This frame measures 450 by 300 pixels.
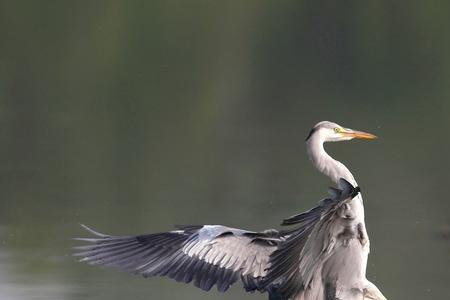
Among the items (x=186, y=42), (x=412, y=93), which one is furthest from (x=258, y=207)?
(x=186, y=42)

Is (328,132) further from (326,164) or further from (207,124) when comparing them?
(207,124)

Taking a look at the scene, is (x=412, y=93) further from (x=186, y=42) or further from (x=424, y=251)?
(x=424, y=251)

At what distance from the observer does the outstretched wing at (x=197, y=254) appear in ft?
24.1

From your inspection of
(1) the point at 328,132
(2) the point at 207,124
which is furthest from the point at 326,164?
(2) the point at 207,124

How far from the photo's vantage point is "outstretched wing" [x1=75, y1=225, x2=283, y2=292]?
7.34 m

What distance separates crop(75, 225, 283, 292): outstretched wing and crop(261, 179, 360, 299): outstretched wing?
20 cm

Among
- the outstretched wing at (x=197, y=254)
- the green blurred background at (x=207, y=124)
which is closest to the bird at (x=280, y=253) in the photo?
the outstretched wing at (x=197, y=254)

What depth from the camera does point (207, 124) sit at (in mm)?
16391

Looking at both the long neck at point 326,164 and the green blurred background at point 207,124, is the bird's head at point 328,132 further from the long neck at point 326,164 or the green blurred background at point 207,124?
the green blurred background at point 207,124

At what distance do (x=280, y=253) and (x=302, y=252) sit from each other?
0.15 meters

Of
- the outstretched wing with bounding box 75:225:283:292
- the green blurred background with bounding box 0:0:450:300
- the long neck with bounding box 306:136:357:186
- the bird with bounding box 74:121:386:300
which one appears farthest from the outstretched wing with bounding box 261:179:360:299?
the green blurred background with bounding box 0:0:450:300

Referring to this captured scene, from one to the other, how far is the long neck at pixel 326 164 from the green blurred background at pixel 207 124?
5.22ft

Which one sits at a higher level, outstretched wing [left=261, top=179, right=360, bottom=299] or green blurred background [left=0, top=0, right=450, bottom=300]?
green blurred background [left=0, top=0, right=450, bottom=300]

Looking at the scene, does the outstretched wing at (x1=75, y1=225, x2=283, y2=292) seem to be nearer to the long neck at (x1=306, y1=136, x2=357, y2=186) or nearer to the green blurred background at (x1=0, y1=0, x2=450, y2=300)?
the long neck at (x1=306, y1=136, x2=357, y2=186)
